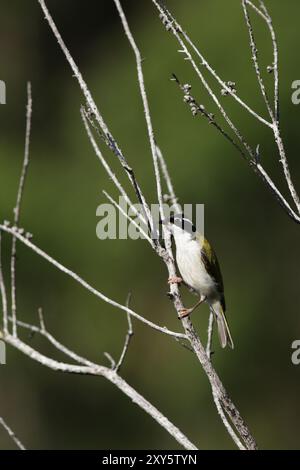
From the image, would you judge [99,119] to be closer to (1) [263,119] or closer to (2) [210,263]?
(1) [263,119]

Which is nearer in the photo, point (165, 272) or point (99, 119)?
point (99, 119)

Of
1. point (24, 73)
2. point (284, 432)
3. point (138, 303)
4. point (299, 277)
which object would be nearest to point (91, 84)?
point (24, 73)

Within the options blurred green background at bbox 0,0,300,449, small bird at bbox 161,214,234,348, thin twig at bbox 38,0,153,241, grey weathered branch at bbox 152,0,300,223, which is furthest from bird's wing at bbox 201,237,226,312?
blurred green background at bbox 0,0,300,449

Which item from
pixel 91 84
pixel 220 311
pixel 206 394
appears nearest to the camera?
pixel 220 311

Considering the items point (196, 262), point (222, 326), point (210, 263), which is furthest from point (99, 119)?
point (222, 326)

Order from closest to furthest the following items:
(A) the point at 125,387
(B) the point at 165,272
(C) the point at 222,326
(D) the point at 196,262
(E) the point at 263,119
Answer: (A) the point at 125,387 < (E) the point at 263,119 < (D) the point at 196,262 < (C) the point at 222,326 < (B) the point at 165,272

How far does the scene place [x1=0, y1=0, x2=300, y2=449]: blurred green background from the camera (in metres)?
12.8

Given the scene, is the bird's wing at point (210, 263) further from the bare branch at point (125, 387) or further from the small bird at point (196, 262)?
the bare branch at point (125, 387)

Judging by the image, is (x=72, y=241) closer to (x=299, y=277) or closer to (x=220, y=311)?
(x=299, y=277)

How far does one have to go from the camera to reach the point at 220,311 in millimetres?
6336

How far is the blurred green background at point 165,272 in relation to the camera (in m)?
12.8

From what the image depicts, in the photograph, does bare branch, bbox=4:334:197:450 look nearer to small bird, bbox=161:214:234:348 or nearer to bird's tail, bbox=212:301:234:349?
small bird, bbox=161:214:234:348

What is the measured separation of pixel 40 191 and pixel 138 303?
2854mm

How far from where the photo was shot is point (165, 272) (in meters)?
13.2
